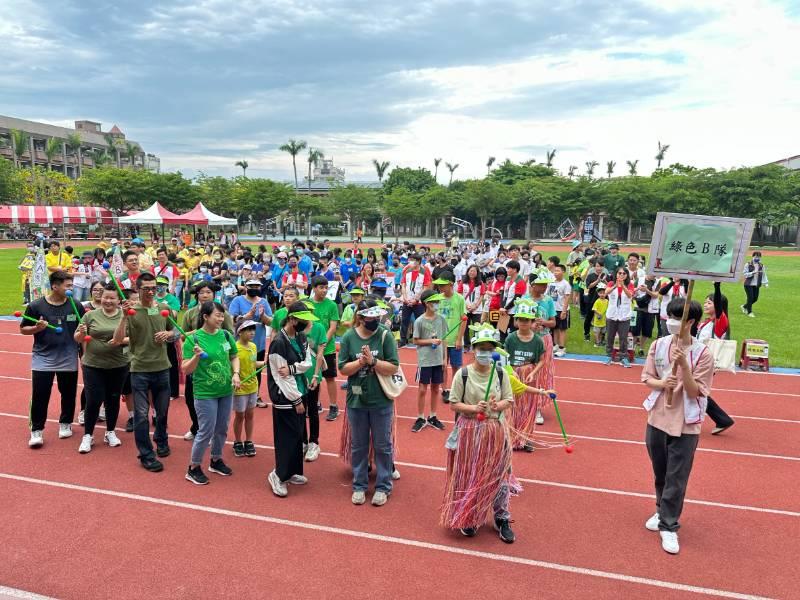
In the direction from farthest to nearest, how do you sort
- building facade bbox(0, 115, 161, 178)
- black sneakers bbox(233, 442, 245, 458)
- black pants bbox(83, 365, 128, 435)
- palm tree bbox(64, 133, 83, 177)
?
1. palm tree bbox(64, 133, 83, 177)
2. building facade bbox(0, 115, 161, 178)
3. black sneakers bbox(233, 442, 245, 458)
4. black pants bbox(83, 365, 128, 435)

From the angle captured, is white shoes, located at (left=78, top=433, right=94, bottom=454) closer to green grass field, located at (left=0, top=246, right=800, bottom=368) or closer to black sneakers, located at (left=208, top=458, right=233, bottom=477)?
black sneakers, located at (left=208, top=458, right=233, bottom=477)

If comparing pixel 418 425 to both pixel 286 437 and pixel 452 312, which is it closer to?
pixel 452 312

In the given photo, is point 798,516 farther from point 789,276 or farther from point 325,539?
point 789,276

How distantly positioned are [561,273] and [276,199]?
149 feet

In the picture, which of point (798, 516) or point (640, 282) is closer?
point (798, 516)

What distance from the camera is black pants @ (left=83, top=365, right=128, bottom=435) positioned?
6301mm

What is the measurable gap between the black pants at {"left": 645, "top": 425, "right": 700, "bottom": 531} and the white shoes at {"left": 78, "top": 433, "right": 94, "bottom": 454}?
6046 mm

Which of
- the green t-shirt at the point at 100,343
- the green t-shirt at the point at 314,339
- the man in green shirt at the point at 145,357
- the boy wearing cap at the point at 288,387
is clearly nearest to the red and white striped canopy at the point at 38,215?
the green t-shirt at the point at 100,343

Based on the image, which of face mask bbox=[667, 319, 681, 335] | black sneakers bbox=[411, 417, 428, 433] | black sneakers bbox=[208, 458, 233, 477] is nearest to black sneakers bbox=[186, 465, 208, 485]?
black sneakers bbox=[208, 458, 233, 477]

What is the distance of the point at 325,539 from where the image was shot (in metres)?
4.75

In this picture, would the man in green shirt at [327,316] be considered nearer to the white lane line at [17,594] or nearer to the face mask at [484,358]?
the face mask at [484,358]

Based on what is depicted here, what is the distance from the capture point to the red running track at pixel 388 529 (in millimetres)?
4191

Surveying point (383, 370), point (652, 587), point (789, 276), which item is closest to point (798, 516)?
point (652, 587)

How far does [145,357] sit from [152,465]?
118 cm
